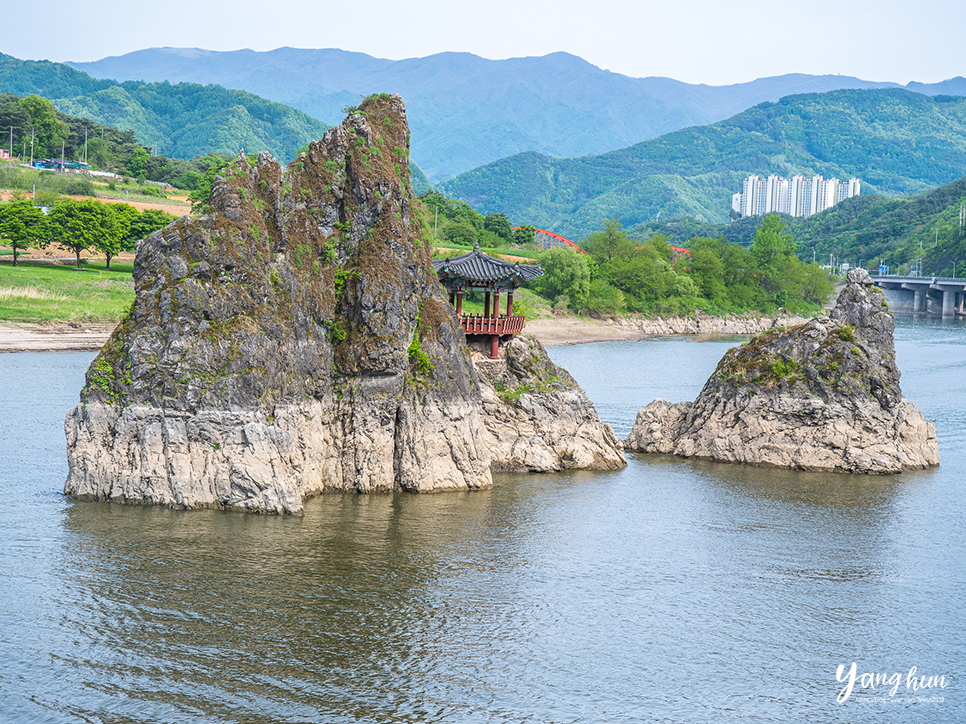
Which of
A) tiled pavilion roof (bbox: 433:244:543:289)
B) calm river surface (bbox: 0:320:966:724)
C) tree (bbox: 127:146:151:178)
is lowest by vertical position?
calm river surface (bbox: 0:320:966:724)

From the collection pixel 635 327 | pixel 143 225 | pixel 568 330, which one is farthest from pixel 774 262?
pixel 143 225

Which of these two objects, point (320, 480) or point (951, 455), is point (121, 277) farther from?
point (951, 455)

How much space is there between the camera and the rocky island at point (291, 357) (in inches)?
1213

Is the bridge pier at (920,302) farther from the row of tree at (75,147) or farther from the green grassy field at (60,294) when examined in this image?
the green grassy field at (60,294)

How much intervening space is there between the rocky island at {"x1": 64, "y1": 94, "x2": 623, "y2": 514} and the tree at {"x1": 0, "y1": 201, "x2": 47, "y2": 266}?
65554 mm

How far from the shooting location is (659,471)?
42125 mm

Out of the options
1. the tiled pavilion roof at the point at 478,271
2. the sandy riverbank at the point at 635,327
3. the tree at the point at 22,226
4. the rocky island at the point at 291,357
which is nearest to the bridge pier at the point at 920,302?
the sandy riverbank at the point at 635,327

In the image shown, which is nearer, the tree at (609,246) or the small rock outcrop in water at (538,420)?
the small rock outcrop in water at (538,420)

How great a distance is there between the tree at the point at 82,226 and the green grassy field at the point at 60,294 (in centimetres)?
324

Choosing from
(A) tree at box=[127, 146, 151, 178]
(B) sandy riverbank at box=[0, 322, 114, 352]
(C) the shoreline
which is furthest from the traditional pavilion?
(A) tree at box=[127, 146, 151, 178]

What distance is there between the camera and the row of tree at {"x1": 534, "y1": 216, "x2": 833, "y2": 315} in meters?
125

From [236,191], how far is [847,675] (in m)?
24.7

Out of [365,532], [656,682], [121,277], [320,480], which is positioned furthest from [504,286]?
[121,277]

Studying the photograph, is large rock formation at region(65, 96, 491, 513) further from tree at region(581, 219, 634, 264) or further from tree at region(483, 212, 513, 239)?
tree at region(483, 212, 513, 239)
